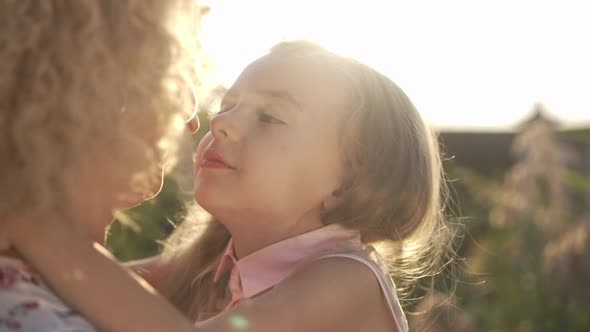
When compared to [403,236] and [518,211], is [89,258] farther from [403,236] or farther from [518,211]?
[518,211]

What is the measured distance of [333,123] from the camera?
2.21m

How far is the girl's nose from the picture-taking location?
205cm

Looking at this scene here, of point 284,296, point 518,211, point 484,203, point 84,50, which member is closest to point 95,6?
point 84,50

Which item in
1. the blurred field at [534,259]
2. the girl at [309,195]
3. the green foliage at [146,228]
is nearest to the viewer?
the girl at [309,195]

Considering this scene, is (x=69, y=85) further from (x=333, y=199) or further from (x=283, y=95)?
(x=333, y=199)

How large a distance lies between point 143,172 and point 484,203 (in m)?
7.43

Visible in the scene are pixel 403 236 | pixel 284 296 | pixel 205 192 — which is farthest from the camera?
pixel 403 236

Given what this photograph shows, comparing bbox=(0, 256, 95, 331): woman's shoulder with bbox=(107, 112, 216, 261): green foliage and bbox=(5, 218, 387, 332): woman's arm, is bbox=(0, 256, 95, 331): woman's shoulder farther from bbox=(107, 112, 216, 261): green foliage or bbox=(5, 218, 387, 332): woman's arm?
bbox=(107, 112, 216, 261): green foliage

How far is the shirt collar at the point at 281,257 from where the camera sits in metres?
2.00

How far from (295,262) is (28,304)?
0.92m

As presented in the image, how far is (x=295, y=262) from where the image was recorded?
6.59 ft

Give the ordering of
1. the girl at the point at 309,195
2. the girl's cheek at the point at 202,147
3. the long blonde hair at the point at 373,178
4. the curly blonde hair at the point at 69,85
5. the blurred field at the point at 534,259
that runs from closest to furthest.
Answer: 1. the curly blonde hair at the point at 69,85
2. the girl at the point at 309,195
3. the girl's cheek at the point at 202,147
4. the long blonde hair at the point at 373,178
5. the blurred field at the point at 534,259

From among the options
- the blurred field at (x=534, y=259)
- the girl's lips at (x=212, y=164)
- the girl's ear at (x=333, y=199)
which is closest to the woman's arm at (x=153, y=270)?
the girl's lips at (x=212, y=164)

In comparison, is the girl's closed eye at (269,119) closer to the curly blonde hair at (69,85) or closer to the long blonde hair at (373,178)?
the long blonde hair at (373,178)
